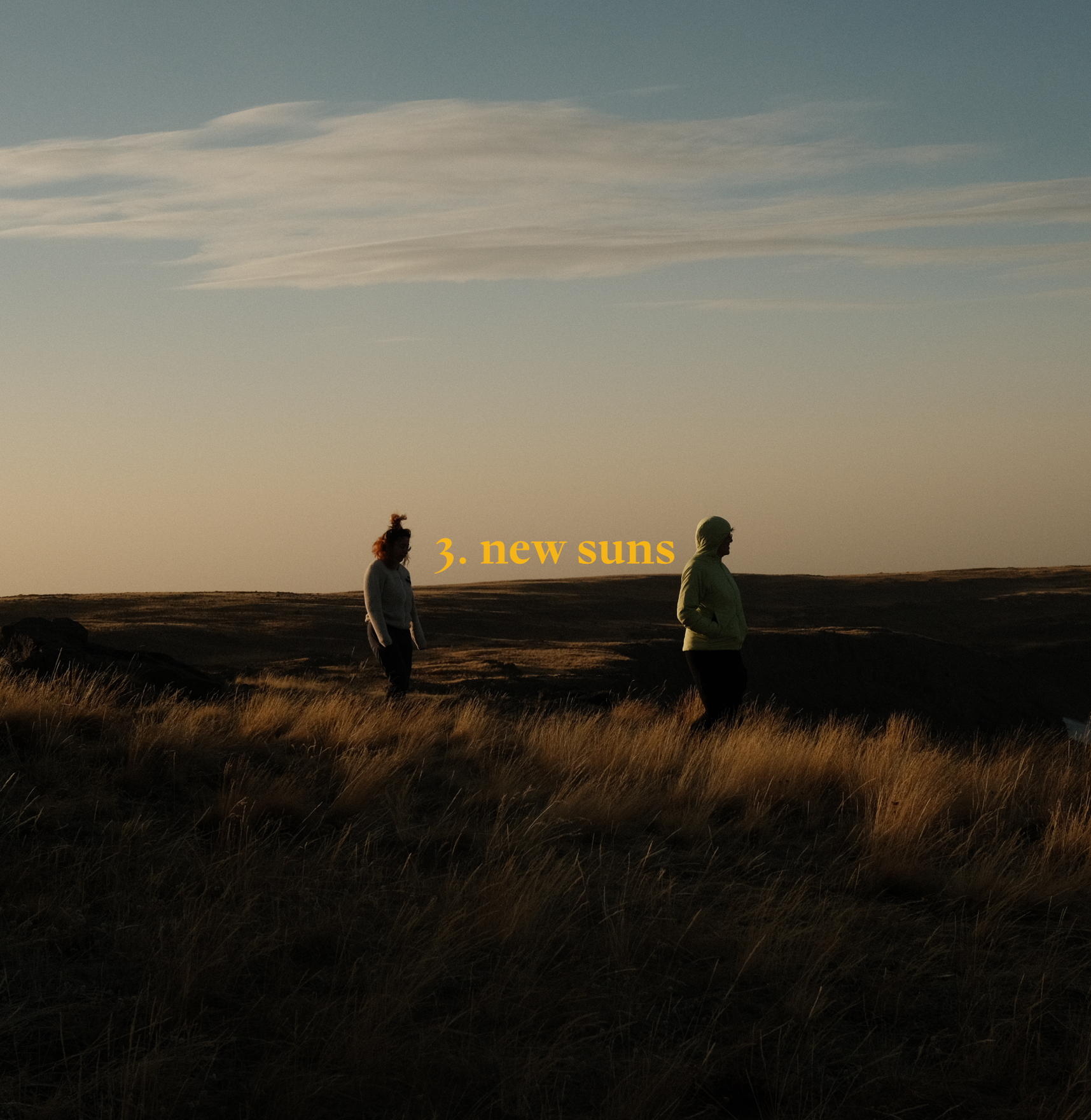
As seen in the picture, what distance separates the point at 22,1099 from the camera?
3744 mm

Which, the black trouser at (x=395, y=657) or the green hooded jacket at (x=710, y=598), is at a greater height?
the green hooded jacket at (x=710, y=598)

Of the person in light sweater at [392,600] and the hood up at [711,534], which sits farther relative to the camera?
the person in light sweater at [392,600]

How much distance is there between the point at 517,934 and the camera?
493 centimetres

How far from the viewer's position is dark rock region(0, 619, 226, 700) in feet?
38.6

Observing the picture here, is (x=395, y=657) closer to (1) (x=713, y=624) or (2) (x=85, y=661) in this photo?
(1) (x=713, y=624)

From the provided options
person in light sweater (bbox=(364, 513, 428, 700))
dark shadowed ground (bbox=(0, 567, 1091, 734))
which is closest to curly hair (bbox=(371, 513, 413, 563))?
person in light sweater (bbox=(364, 513, 428, 700))

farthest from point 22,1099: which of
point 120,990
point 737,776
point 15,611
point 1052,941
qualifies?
point 15,611

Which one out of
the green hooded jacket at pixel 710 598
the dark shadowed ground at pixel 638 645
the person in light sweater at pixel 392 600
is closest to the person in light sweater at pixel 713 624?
→ the green hooded jacket at pixel 710 598

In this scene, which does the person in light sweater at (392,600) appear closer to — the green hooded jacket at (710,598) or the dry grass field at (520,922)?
the dry grass field at (520,922)

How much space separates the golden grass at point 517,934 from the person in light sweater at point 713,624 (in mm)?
2106

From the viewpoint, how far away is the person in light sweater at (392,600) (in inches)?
444

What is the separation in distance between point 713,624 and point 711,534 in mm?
767

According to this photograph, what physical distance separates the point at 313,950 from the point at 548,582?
52.6 metres

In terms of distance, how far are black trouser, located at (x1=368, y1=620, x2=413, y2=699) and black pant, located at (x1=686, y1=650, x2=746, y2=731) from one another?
286cm
